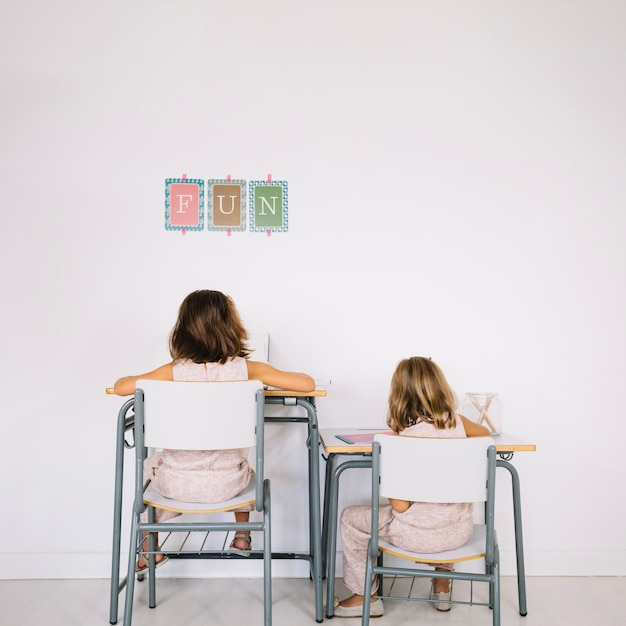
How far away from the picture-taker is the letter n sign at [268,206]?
2.60 metres

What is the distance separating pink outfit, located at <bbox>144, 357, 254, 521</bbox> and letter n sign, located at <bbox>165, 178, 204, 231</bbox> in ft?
2.53

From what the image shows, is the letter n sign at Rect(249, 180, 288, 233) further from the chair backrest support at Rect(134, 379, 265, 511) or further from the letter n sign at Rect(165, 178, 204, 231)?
the chair backrest support at Rect(134, 379, 265, 511)

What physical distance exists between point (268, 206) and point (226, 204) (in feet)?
0.56

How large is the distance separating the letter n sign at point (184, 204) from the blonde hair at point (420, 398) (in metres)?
1.14

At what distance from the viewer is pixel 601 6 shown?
270 cm

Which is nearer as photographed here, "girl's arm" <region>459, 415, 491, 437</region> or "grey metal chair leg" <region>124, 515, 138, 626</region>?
"grey metal chair leg" <region>124, 515, 138, 626</region>

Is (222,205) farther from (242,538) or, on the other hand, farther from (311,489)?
(242,538)

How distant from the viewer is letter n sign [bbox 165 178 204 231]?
259 cm

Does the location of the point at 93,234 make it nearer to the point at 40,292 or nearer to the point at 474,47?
the point at 40,292

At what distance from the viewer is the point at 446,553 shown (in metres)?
1.79

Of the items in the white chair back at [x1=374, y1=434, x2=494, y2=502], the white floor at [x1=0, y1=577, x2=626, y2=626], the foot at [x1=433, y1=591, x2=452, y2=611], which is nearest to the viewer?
the white chair back at [x1=374, y1=434, x2=494, y2=502]

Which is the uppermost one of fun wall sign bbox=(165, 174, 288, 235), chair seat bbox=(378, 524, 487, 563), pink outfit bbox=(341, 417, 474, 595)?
fun wall sign bbox=(165, 174, 288, 235)

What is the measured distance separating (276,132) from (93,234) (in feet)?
2.82

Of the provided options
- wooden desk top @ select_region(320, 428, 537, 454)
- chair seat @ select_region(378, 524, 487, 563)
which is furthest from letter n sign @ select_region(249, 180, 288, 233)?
chair seat @ select_region(378, 524, 487, 563)
